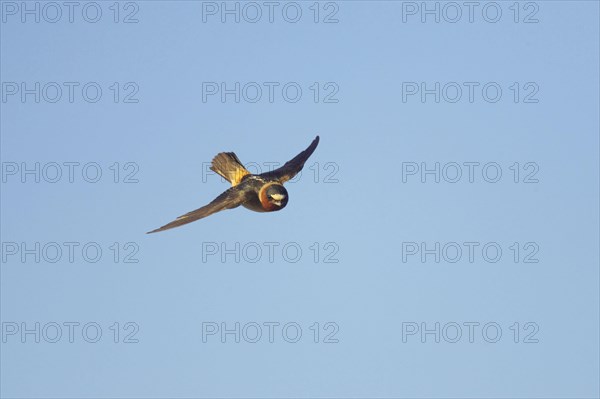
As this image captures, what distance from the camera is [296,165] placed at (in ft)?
142

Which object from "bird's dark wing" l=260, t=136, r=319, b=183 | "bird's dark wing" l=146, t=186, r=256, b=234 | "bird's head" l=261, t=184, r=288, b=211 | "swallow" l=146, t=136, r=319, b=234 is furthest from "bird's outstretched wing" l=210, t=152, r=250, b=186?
"bird's head" l=261, t=184, r=288, b=211

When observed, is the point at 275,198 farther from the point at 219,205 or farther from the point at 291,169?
the point at 291,169

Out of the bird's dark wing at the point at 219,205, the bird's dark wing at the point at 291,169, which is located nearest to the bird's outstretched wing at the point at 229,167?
the bird's dark wing at the point at 291,169

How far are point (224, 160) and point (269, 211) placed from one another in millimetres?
4455

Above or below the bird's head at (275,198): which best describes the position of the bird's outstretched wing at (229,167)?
above

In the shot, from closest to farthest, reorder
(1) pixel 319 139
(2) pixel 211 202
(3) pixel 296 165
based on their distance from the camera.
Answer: (2) pixel 211 202 → (3) pixel 296 165 → (1) pixel 319 139

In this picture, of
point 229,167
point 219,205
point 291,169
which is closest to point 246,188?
point 219,205

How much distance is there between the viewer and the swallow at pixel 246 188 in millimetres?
39116

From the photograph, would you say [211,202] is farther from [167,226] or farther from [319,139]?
[319,139]

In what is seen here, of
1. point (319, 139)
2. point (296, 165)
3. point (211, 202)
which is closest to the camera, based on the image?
point (211, 202)

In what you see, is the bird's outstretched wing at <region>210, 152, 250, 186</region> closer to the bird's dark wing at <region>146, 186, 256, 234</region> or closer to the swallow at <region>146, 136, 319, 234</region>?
the swallow at <region>146, 136, 319, 234</region>

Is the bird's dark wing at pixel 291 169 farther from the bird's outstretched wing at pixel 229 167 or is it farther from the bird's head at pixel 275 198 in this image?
the bird's head at pixel 275 198

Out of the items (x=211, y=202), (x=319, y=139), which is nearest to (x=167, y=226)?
(x=211, y=202)

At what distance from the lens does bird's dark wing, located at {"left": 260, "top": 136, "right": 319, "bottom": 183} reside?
138 feet
